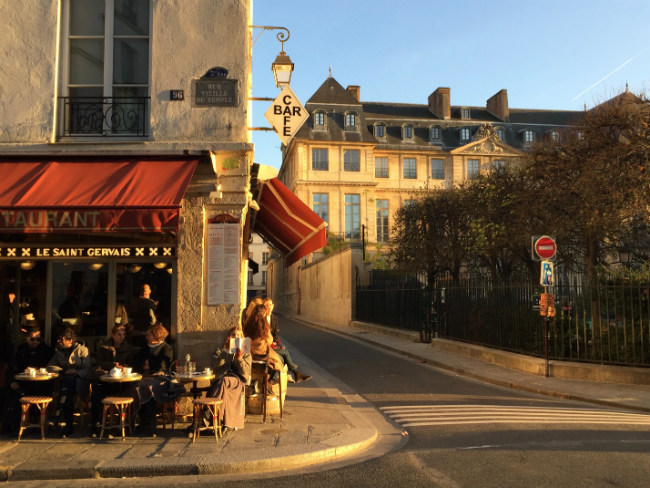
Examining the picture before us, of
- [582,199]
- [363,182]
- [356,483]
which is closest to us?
[356,483]

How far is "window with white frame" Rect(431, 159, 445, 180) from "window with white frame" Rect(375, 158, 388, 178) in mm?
4399

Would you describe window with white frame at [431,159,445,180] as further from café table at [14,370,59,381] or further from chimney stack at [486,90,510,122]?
café table at [14,370,59,381]

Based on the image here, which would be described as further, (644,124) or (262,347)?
(644,124)

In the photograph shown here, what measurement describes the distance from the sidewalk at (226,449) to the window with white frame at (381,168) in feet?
148

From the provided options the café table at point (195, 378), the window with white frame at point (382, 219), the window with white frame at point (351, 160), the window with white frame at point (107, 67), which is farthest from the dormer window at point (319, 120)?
the café table at point (195, 378)

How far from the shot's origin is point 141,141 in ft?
26.8

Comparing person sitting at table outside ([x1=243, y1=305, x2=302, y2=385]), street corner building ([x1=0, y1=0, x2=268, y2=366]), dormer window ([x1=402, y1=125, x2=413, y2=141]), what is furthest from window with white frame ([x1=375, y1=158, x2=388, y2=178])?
street corner building ([x1=0, y1=0, x2=268, y2=366])

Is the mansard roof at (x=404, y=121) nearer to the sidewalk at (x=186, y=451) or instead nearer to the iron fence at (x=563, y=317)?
the iron fence at (x=563, y=317)

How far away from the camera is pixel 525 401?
33.2ft

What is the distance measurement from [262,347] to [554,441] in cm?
397

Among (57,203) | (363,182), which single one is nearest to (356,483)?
(57,203)

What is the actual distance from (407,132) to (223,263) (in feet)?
163

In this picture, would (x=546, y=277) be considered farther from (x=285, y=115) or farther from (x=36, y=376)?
(x=36, y=376)

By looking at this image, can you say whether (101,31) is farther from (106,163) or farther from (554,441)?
(554,441)
